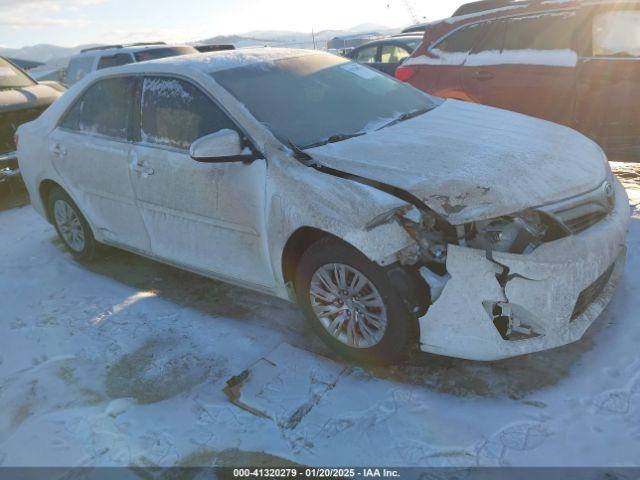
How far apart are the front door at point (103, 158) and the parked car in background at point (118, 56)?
5.62 meters

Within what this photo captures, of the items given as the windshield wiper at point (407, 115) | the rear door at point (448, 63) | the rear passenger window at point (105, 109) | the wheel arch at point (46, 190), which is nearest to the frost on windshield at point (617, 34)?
the rear door at point (448, 63)

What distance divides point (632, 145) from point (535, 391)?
386 cm

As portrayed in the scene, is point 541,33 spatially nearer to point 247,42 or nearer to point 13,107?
point 13,107

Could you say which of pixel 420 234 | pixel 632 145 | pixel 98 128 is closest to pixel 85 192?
pixel 98 128

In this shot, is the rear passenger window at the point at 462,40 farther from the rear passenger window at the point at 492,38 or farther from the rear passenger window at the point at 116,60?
the rear passenger window at the point at 116,60

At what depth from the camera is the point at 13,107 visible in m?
6.82

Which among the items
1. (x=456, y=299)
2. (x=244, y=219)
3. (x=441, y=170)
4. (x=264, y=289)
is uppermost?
(x=441, y=170)


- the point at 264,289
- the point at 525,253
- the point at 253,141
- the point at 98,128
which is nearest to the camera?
the point at 525,253

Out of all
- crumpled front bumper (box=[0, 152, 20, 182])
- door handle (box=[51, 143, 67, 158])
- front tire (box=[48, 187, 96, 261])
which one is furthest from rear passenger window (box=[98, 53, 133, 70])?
door handle (box=[51, 143, 67, 158])

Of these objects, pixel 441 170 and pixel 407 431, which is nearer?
pixel 407 431

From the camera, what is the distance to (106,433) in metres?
2.76

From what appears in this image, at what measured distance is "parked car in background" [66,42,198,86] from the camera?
10250 mm

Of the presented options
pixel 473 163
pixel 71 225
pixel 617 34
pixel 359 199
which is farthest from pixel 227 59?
pixel 617 34

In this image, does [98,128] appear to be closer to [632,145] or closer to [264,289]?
[264,289]
